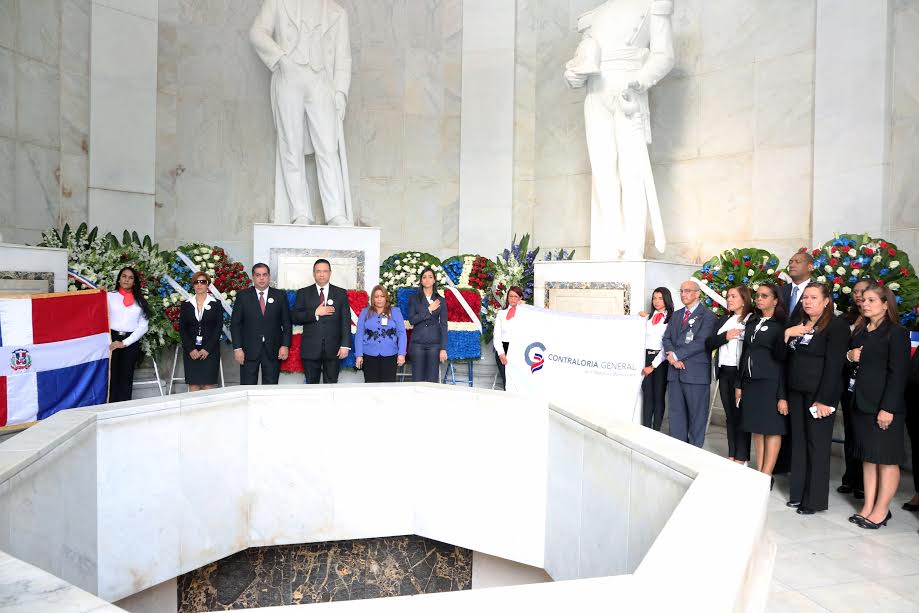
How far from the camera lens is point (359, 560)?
13.6 feet

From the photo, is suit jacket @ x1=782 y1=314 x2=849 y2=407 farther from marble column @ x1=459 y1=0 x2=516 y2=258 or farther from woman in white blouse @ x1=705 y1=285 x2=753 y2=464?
marble column @ x1=459 y1=0 x2=516 y2=258

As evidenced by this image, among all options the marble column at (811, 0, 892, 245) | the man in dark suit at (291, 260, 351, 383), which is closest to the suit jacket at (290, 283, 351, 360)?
the man in dark suit at (291, 260, 351, 383)

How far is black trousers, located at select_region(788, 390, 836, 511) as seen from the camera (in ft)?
13.5

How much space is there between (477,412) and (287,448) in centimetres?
112

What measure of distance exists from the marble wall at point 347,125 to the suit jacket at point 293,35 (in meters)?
1.70

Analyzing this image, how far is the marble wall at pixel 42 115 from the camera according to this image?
23.1ft

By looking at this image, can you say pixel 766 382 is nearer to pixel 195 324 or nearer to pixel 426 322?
pixel 426 322

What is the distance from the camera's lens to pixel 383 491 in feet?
13.1

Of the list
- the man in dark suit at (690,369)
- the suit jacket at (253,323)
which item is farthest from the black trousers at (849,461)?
the suit jacket at (253,323)

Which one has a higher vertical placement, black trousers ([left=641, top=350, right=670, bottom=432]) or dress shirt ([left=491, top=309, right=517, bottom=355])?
dress shirt ([left=491, top=309, right=517, bottom=355])

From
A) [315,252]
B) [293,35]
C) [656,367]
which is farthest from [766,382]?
[293,35]

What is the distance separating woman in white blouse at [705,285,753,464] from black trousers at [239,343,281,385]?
3707 mm

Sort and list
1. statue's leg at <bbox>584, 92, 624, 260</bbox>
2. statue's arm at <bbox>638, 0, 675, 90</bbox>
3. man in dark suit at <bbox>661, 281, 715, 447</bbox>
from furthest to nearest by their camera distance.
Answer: statue's leg at <bbox>584, 92, 624, 260</bbox> < statue's arm at <bbox>638, 0, 675, 90</bbox> < man in dark suit at <bbox>661, 281, 715, 447</bbox>

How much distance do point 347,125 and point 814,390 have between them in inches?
289
